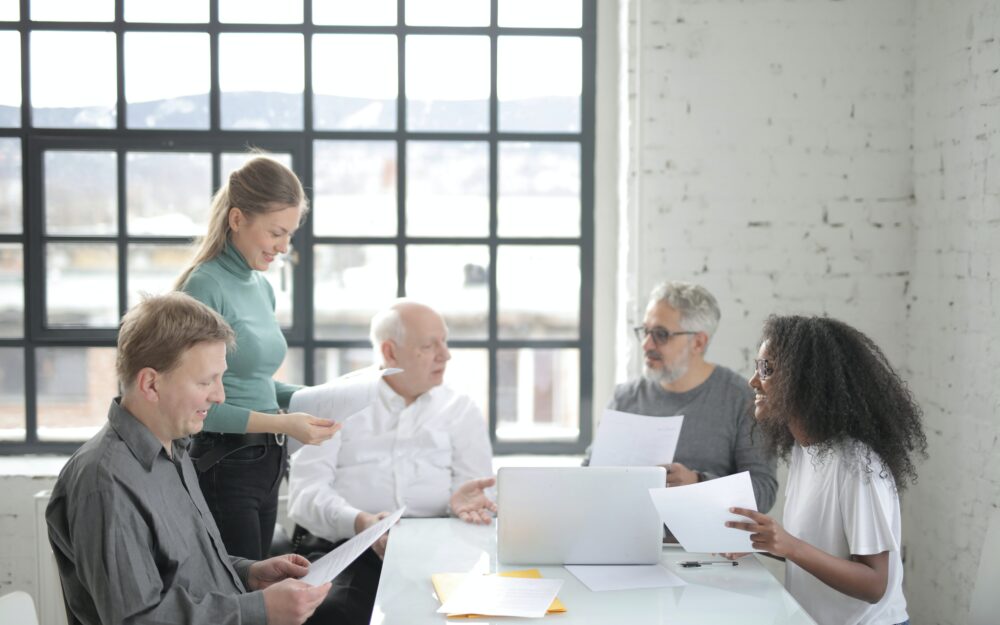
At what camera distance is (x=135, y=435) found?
1.95 m

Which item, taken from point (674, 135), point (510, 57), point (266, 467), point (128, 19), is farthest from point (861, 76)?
point (128, 19)

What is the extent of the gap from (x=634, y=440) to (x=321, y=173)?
6.37 feet

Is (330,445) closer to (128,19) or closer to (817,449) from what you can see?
(817,449)

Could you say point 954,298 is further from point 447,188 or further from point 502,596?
point 502,596

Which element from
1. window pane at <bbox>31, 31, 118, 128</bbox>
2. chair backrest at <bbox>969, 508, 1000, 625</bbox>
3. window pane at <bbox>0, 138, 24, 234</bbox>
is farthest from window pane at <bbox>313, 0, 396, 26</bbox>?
chair backrest at <bbox>969, 508, 1000, 625</bbox>

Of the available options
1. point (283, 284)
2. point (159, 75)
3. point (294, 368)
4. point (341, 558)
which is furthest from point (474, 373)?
point (341, 558)

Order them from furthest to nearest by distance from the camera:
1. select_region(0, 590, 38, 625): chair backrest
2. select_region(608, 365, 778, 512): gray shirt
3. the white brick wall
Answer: the white brick wall < select_region(608, 365, 778, 512): gray shirt < select_region(0, 590, 38, 625): chair backrest

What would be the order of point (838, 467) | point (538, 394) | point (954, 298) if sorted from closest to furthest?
point (838, 467), point (954, 298), point (538, 394)

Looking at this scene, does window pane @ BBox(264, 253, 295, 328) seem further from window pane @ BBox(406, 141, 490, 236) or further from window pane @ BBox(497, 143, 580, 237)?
window pane @ BBox(497, 143, 580, 237)

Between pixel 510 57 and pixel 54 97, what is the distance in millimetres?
1885

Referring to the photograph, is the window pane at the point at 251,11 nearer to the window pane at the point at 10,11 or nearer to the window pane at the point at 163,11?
the window pane at the point at 163,11

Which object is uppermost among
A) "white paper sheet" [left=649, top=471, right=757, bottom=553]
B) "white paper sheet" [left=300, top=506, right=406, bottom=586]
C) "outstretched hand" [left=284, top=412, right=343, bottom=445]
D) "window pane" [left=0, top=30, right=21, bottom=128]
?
"window pane" [left=0, top=30, right=21, bottom=128]

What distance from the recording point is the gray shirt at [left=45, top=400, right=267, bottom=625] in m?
1.83

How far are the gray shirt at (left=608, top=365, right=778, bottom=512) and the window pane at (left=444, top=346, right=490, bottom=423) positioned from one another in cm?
105
